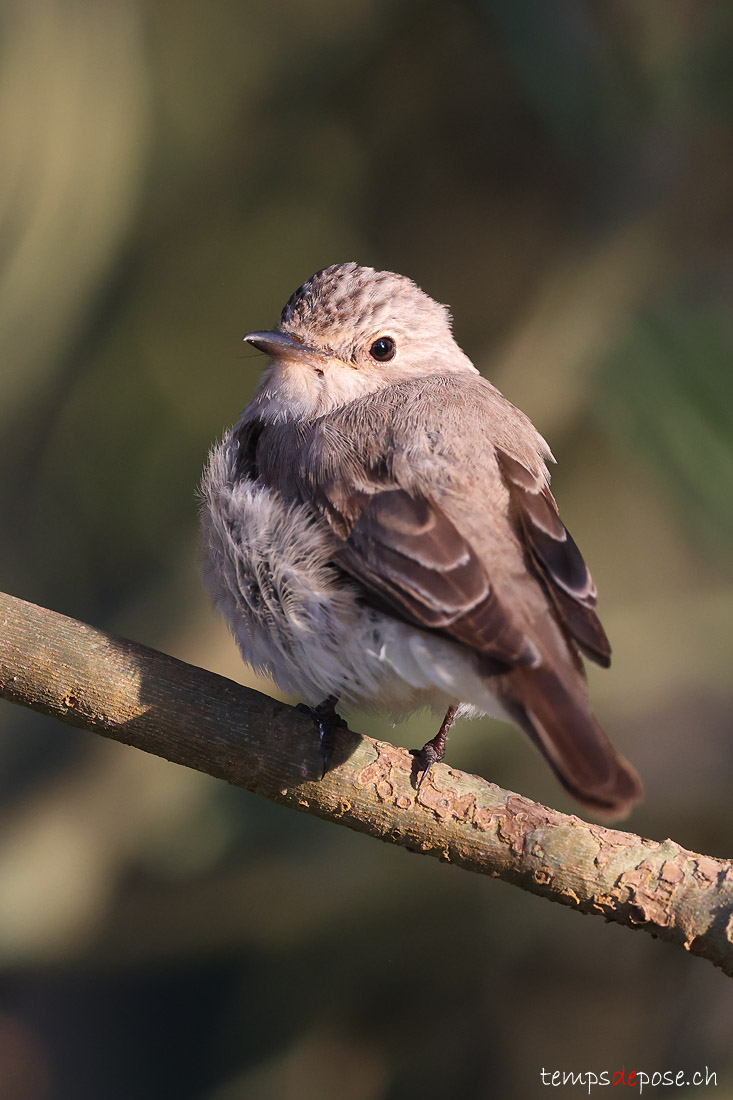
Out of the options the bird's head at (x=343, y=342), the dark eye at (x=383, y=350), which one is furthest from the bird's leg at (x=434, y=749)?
the dark eye at (x=383, y=350)

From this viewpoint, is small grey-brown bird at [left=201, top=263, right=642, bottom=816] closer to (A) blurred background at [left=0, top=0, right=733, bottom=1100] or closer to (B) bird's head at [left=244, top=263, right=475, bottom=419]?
(B) bird's head at [left=244, top=263, right=475, bottom=419]

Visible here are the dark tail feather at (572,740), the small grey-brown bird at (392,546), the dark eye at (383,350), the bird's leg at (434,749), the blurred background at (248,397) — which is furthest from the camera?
the blurred background at (248,397)

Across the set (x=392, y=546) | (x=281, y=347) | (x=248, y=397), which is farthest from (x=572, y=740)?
(x=248, y=397)

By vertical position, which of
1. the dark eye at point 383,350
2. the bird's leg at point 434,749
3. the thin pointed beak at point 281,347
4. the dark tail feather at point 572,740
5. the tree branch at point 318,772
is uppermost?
the dark eye at point 383,350

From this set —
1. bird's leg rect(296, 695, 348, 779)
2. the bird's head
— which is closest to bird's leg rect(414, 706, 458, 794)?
bird's leg rect(296, 695, 348, 779)

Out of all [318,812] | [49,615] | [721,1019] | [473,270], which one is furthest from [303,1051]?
[473,270]

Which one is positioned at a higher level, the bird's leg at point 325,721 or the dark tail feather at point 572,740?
the dark tail feather at point 572,740

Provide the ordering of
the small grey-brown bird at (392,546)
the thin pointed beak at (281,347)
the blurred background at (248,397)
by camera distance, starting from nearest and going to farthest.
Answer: the small grey-brown bird at (392,546) < the thin pointed beak at (281,347) < the blurred background at (248,397)

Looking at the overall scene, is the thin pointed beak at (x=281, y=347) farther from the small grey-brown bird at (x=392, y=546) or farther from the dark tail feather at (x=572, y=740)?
the dark tail feather at (x=572, y=740)
